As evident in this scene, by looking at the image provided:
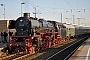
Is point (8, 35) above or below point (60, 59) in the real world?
above

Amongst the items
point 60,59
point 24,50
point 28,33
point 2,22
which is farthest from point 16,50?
point 2,22

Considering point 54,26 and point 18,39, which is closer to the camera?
point 18,39

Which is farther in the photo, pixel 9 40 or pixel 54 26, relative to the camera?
pixel 54 26

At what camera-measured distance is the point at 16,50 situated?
18594 mm

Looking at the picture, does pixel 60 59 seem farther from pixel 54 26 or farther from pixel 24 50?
pixel 54 26

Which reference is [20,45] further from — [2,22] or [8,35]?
[2,22]

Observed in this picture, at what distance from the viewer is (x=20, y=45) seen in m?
17.8

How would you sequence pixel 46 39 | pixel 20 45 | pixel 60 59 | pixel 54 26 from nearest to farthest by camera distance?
pixel 60 59, pixel 20 45, pixel 46 39, pixel 54 26

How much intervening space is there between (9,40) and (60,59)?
17.4 ft

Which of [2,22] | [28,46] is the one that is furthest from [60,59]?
[2,22]

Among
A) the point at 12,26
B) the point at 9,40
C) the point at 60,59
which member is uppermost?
the point at 12,26

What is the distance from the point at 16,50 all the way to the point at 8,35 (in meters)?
1.68

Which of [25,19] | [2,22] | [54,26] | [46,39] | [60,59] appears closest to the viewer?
[60,59]

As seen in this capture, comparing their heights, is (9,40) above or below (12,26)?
below
